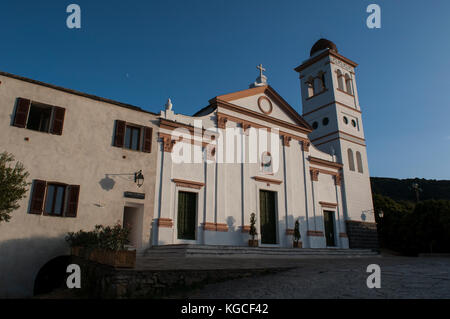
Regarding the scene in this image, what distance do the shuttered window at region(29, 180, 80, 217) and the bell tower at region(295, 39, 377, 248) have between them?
1863 centimetres

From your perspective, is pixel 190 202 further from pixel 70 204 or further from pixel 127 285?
pixel 127 285

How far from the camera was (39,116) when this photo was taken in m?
15.0

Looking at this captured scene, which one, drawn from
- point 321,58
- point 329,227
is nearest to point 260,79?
point 321,58

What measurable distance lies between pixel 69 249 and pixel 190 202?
249 inches

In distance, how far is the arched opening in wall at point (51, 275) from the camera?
12.7m

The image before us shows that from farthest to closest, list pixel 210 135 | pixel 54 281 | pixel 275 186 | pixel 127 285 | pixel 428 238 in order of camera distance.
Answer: pixel 428 238 < pixel 275 186 < pixel 210 135 < pixel 54 281 < pixel 127 285

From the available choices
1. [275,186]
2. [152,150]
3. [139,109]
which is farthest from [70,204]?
[275,186]

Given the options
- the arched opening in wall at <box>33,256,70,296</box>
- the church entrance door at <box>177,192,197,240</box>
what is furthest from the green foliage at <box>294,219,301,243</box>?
the arched opening in wall at <box>33,256,70,296</box>

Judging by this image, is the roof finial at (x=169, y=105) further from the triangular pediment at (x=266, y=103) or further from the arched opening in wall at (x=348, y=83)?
the arched opening in wall at (x=348, y=83)

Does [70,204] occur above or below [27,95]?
below

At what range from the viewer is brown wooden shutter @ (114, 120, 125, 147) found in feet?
51.6

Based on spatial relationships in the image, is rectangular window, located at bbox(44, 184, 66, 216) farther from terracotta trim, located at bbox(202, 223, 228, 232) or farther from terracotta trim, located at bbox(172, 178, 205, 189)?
terracotta trim, located at bbox(202, 223, 228, 232)

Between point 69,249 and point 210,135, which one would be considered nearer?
point 69,249

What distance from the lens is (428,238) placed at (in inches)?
919
